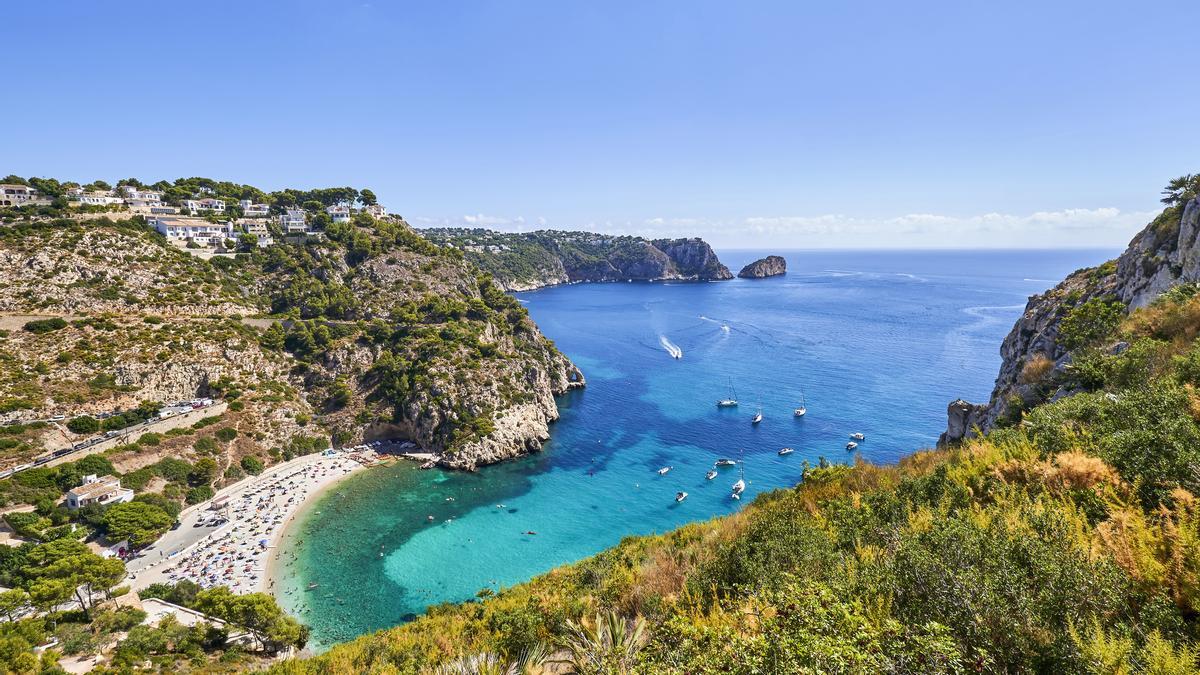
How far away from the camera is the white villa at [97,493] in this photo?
2923 centimetres

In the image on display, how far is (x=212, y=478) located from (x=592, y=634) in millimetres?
40990

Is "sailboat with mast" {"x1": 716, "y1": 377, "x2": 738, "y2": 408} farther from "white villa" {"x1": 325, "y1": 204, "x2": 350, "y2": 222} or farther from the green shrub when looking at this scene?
"white villa" {"x1": 325, "y1": 204, "x2": 350, "y2": 222}

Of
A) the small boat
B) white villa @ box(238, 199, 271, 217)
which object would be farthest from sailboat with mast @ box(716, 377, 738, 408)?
white villa @ box(238, 199, 271, 217)

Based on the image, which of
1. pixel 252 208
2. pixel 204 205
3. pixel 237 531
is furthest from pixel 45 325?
pixel 252 208

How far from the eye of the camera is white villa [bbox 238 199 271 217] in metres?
79.9

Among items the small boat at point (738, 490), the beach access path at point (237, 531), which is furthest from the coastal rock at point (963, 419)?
the beach access path at point (237, 531)

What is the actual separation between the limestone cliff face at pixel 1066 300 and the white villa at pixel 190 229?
280 ft

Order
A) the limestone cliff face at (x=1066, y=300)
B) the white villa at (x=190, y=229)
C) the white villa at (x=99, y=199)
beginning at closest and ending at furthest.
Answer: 1. the limestone cliff face at (x=1066, y=300)
2. the white villa at (x=190, y=229)
3. the white villa at (x=99, y=199)

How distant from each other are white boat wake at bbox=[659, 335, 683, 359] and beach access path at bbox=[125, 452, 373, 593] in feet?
165

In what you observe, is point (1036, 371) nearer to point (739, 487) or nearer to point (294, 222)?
point (739, 487)

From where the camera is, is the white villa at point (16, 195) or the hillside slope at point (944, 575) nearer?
the hillside slope at point (944, 575)

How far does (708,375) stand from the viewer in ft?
219

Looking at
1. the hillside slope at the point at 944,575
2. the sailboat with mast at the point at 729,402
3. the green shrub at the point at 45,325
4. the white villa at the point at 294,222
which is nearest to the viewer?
the hillside slope at the point at 944,575

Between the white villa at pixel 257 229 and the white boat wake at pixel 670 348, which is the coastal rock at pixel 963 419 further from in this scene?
the white villa at pixel 257 229
